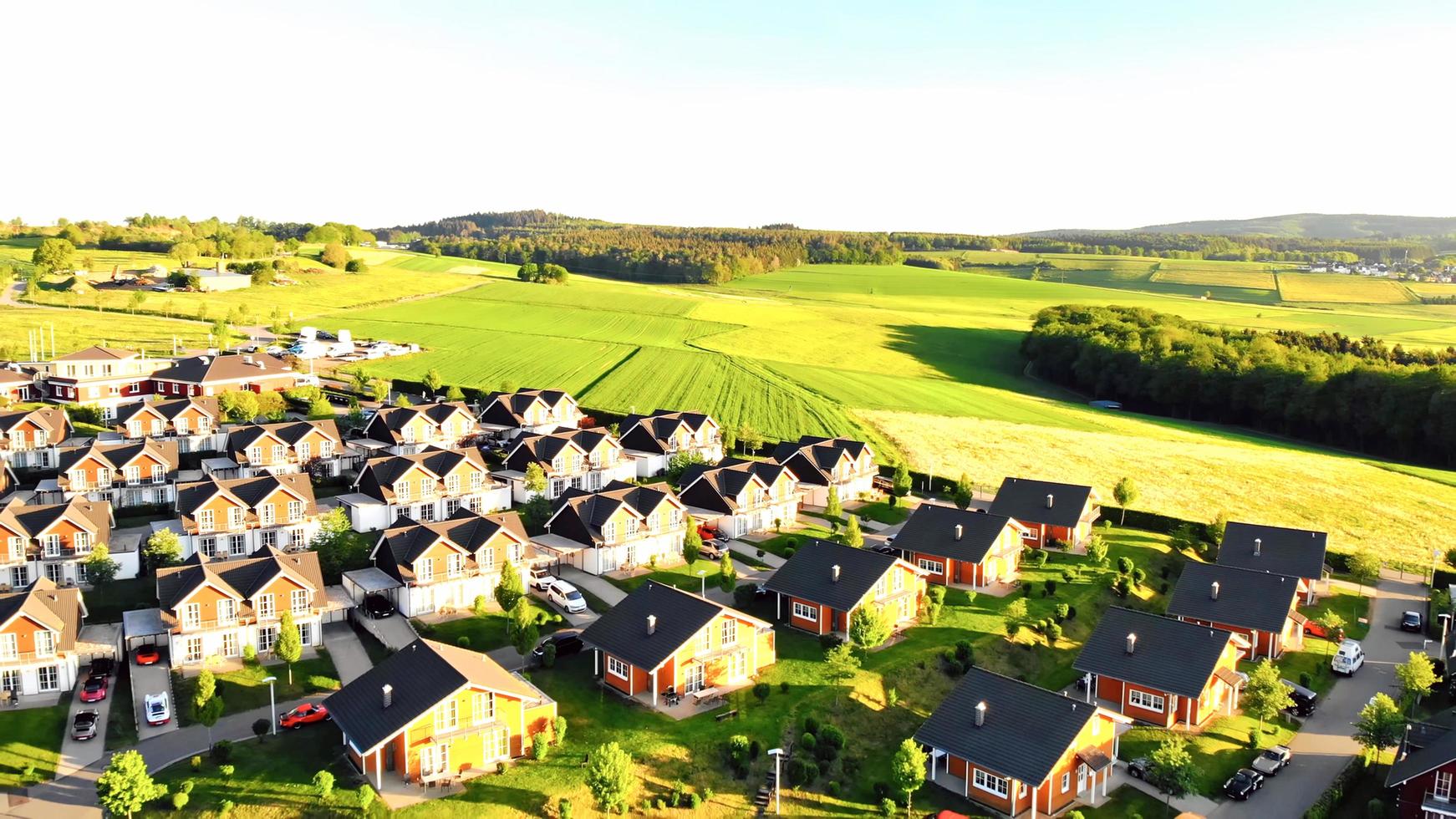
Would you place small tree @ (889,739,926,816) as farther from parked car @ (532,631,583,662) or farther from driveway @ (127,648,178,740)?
driveway @ (127,648,178,740)

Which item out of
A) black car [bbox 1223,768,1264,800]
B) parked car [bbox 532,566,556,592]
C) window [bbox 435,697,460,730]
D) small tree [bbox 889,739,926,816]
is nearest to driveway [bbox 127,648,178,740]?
window [bbox 435,697,460,730]

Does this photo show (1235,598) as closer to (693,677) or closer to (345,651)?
(693,677)

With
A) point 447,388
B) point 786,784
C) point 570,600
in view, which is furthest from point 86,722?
point 447,388

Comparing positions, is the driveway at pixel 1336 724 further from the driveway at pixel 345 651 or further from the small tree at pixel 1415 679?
the driveway at pixel 345 651

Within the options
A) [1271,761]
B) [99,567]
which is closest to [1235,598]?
[1271,761]

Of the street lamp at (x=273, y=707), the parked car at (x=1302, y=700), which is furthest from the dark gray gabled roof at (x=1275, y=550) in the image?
the street lamp at (x=273, y=707)

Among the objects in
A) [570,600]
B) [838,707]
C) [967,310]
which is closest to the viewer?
[838,707]

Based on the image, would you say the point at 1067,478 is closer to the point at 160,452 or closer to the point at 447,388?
the point at 447,388
